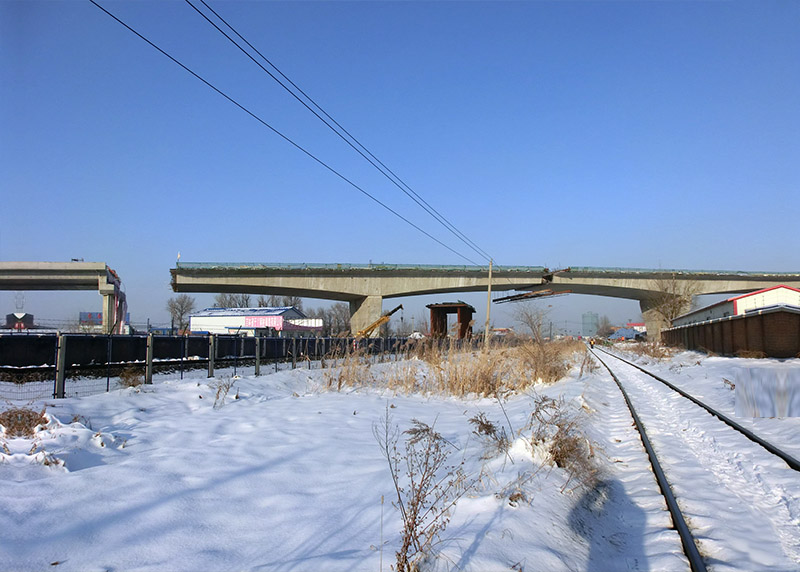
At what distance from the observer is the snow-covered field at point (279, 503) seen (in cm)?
381

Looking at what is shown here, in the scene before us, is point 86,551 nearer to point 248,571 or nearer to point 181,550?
point 181,550

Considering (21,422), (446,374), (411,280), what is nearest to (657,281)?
(411,280)

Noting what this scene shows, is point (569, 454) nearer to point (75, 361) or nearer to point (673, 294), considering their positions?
point (75, 361)

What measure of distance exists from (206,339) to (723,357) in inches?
998

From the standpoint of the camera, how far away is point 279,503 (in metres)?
4.86

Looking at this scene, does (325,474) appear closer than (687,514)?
No

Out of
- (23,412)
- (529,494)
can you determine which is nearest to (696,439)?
(529,494)

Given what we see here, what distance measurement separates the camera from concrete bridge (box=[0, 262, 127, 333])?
52.0m

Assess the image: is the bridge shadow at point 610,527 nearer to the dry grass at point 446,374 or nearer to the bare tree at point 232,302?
the dry grass at point 446,374

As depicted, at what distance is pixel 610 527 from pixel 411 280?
50.5m

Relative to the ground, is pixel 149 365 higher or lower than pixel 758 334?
lower

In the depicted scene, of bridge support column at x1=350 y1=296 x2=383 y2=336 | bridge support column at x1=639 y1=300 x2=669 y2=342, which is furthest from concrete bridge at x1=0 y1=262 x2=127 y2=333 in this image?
bridge support column at x1=639 y1=300 x2=669 y2=342

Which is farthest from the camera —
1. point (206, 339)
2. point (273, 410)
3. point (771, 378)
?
point (206, 339)

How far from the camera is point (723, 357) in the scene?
26.6 m
